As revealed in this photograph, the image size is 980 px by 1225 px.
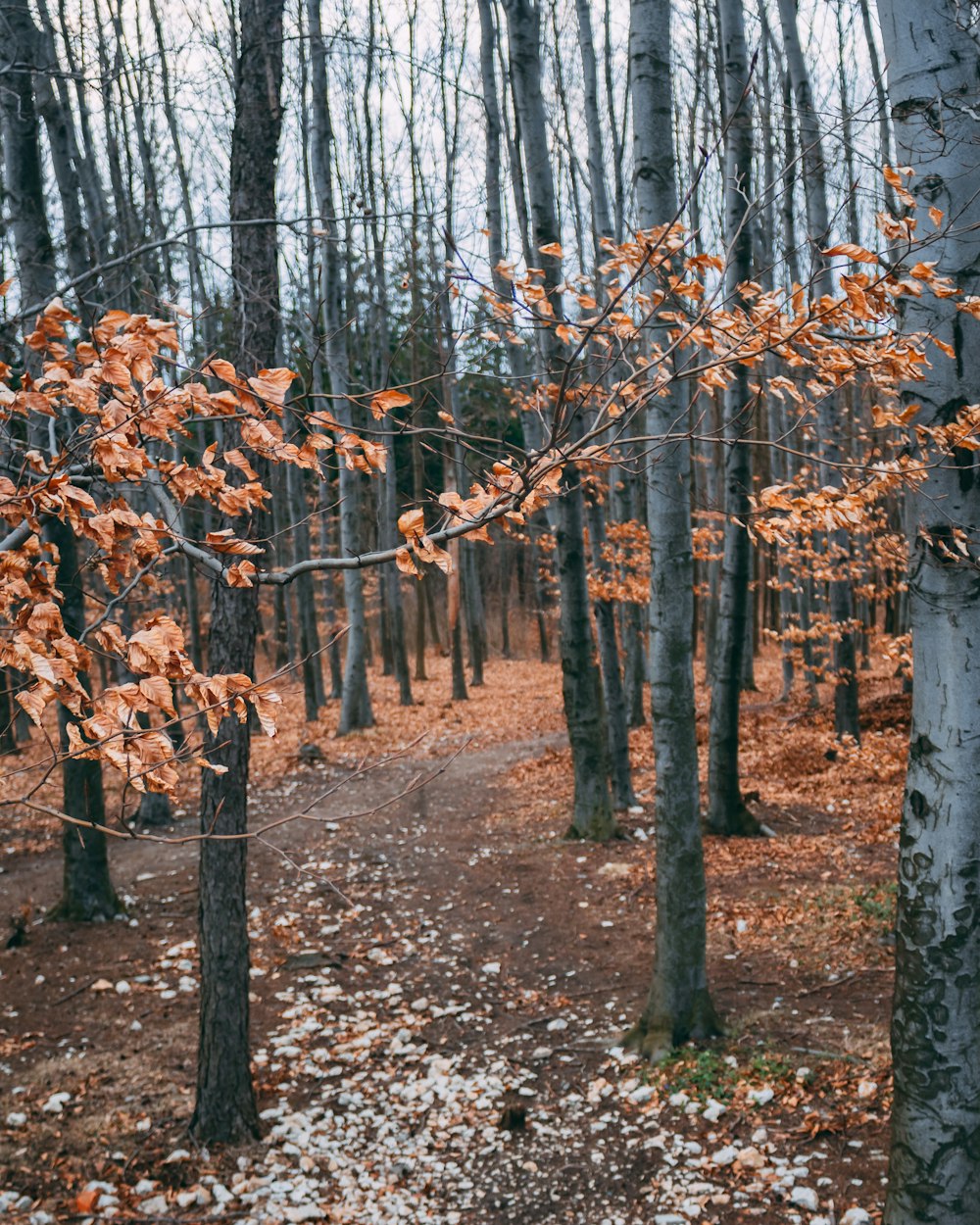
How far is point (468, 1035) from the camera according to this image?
19.9 ft

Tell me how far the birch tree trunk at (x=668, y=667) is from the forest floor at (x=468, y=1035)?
0.27 m

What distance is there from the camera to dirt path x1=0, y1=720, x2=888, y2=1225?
4.41 metres

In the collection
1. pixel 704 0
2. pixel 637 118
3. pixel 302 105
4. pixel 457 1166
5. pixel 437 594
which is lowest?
pixel 457 1166

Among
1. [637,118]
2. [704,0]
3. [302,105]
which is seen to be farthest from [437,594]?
[637,118]

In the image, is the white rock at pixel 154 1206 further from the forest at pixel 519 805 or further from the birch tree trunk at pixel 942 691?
the birch tree trunk at pixel 942 691

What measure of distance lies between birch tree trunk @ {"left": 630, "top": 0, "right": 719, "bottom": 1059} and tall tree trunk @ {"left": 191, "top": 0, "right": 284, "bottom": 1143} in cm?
201

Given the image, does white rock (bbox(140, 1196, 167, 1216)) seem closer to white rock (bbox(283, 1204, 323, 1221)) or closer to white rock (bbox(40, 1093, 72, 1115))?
white rock (bbox(283, 1204, 323, 1221))

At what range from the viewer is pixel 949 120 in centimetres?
316

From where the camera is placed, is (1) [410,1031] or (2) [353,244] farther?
(1) [410,1031]

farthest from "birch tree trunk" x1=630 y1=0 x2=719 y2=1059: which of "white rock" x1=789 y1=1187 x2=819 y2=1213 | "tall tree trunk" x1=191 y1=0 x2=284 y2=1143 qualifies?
"tall tree trunk" x1=191 y1=0 x2=284 y2=1143

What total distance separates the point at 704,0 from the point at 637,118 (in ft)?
33.5

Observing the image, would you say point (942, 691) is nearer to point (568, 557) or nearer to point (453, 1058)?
point (453, 1058)

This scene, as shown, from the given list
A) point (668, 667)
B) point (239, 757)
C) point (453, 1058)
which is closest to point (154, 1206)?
point (453, 1058)

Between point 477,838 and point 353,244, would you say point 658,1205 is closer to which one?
point 353,244
